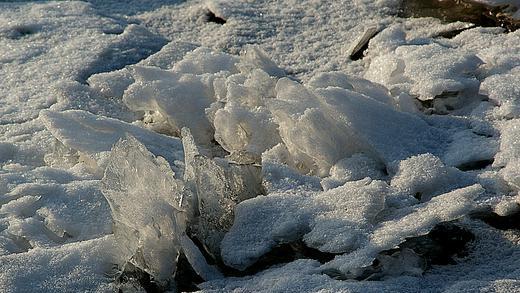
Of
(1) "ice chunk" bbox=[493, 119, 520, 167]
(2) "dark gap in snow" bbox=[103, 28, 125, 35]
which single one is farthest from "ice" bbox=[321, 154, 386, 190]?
(2) "dark gap in snow" bbox=[103, 28, 125, 35]

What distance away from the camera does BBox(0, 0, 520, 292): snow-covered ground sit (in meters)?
2.26

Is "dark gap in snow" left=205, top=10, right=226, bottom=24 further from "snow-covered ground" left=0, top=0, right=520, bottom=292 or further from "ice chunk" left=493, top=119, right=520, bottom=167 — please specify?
"ice chunk" left=493, top=119, right=520, bottom=167

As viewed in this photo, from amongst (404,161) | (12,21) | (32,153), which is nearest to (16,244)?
(32,153)

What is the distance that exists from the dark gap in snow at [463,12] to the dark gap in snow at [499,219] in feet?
4.42

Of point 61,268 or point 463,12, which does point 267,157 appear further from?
point 463,12

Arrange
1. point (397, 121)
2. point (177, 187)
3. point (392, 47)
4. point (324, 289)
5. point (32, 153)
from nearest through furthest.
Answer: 1. point (324, 289)
2. point (177, 187)
3. point (397, 121)
4. point (32, 153)
5. point (392, 47)

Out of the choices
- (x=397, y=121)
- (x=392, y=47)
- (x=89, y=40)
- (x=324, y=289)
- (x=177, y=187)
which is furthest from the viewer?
(x=89, y=40)

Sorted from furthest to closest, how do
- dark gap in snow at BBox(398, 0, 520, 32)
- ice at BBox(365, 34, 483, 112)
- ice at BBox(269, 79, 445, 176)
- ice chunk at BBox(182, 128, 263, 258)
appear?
dark gap in snow at BBox(398, 0, 520, 32) < ice at BBox(365, 34, 483, 112) < ice at BBox(269, 79, 445, 176) < ice chunk at BBox(182, 128, 263, 258)

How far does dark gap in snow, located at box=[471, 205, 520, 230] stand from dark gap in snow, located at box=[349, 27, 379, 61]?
1246mm

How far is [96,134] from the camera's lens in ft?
9.91

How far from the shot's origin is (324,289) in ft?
A: 6.86

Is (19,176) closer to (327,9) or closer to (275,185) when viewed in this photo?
(275,185)

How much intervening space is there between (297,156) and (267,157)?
10cm

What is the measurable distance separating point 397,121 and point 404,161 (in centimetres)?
27
